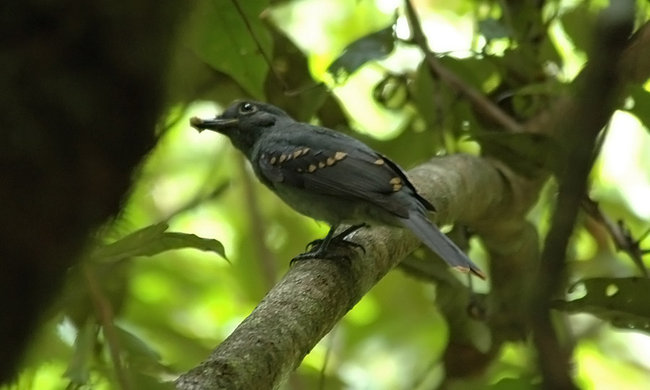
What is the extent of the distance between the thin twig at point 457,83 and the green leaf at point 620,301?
0.50 metres

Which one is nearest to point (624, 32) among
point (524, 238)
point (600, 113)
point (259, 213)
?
point (600, 113)

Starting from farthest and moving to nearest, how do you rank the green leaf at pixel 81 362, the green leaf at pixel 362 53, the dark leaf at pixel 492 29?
1. the dark leaf at pixel 492 29
2. the green leaf at pixel 362 53
3. the green leaf at pixel 81 362

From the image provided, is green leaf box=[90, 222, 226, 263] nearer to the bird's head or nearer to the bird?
the bird

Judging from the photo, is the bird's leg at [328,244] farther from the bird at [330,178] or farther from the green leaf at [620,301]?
the green leaf at [620,301]

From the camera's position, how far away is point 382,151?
212cm

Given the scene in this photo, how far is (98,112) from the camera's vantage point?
0.51 meters

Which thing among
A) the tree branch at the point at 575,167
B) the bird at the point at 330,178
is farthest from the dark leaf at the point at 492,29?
the tree branch at the point at 575,167

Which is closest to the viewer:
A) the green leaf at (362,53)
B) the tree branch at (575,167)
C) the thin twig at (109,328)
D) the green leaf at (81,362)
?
the tree branch at (575,167)

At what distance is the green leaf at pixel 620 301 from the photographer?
62.7 inches

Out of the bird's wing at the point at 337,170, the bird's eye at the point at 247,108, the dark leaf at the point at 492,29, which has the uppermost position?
the dark leaf at the point at 492,29

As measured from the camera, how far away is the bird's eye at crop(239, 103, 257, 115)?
2.12 meters

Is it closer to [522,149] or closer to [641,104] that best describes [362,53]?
[522,149]

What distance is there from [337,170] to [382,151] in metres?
0.29

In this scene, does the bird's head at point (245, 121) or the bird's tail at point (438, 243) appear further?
the bird's head at point (245, 121)
